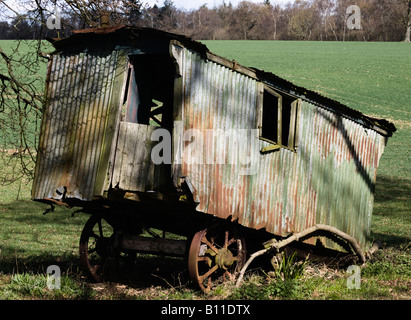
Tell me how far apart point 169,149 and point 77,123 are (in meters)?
1.99

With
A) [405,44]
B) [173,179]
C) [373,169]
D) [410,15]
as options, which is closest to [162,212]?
[173,179]

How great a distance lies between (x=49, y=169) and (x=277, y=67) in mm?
51086

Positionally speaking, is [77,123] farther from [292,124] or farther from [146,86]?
[292,124]

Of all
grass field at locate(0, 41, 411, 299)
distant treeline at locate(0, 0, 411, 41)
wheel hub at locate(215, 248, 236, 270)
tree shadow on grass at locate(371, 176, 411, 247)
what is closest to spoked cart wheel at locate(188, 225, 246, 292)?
wheel hub at locate(215, 248, 236, 270)

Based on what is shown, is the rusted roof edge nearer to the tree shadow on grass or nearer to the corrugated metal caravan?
the corrugated metal caravan

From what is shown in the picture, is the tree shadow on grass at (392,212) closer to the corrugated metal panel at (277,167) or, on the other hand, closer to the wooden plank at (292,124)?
the corrugated metal panel at (277,167)

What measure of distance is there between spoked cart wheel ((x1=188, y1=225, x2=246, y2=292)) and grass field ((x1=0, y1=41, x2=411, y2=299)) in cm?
37

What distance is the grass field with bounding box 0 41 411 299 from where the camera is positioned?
9.59m

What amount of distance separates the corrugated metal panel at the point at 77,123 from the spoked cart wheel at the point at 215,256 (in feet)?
6.93

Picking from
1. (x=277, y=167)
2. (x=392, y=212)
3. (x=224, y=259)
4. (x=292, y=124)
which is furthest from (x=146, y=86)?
(x=392, y=212)

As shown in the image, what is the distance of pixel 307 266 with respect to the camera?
11.5 metres

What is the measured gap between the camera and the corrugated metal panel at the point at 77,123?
9.77 m

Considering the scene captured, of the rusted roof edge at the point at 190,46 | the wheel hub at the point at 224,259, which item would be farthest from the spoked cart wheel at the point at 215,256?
the rusted roof edge at the point at 190,46
